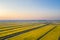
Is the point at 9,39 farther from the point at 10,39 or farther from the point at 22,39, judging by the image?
the point at 22,39

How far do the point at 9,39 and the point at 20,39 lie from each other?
1.78 m

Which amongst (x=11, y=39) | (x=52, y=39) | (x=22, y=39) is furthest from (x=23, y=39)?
(x=52, y=39)

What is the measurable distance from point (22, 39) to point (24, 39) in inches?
13.5

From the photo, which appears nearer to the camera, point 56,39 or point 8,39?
point 8,39

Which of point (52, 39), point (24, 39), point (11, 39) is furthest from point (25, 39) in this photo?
point (52, 39)

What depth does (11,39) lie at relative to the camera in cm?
1917

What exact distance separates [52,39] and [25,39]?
4.75 metres

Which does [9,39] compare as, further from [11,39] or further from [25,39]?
[25,39]

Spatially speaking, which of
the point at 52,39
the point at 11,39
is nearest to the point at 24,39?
the point at 11,39

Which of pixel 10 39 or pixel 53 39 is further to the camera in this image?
pixel 53 39

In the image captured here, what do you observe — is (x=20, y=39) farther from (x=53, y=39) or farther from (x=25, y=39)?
(x=53, y=39)

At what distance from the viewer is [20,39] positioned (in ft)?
63.1

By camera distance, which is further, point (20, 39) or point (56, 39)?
point (56, 39)

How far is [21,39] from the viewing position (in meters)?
19.2
